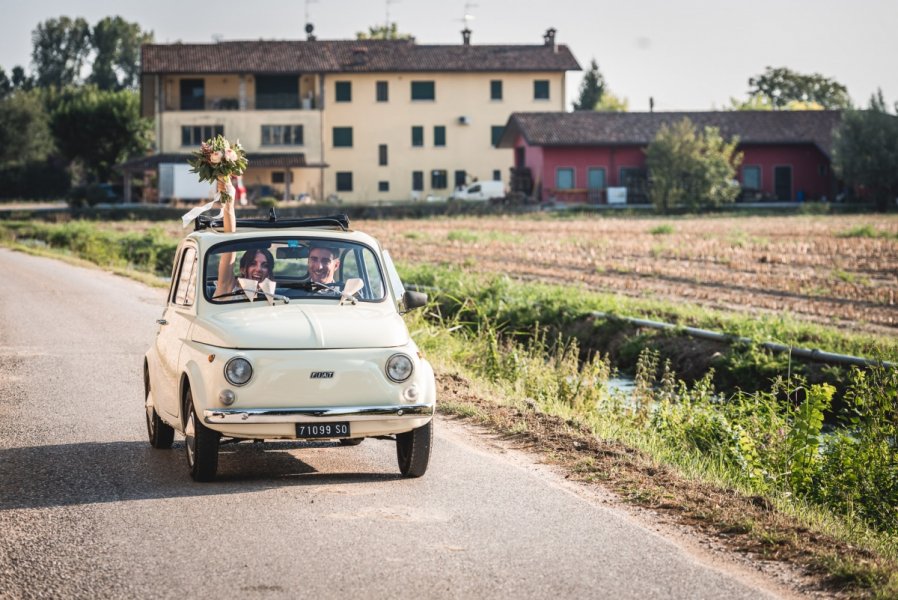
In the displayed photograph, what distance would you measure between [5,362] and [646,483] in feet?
31.5

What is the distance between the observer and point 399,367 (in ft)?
29.8

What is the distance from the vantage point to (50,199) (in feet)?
332

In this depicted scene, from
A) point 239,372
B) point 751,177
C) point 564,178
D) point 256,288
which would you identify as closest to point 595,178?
point 564,178

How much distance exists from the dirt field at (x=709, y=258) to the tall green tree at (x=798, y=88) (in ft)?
266

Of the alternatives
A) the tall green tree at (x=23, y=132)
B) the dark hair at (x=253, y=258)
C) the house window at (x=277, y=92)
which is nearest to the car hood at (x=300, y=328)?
the dark hair at (x=253, y=258)

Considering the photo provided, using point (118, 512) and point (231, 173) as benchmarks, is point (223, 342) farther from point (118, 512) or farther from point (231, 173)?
point (231, 173)

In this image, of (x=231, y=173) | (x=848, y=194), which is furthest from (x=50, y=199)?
(x=231, y=173)

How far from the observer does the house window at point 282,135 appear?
268 feet

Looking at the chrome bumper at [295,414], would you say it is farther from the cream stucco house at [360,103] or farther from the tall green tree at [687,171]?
the cream stucco house at [360,103]

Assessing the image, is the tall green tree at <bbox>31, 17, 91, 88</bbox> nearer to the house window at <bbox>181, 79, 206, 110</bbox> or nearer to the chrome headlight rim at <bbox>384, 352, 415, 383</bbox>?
the house window at <bbox>181, 79, 206, 110</bbox>

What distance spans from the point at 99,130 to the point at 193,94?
17.2 meters

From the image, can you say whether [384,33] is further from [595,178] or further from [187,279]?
[187,279]

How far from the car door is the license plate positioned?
4.02ft

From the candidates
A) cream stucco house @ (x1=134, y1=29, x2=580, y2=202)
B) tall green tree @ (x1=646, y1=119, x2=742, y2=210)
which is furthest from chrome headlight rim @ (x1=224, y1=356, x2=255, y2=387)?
cream stucco house @ (x1=134, y1=29, x2=580, y2=202)
